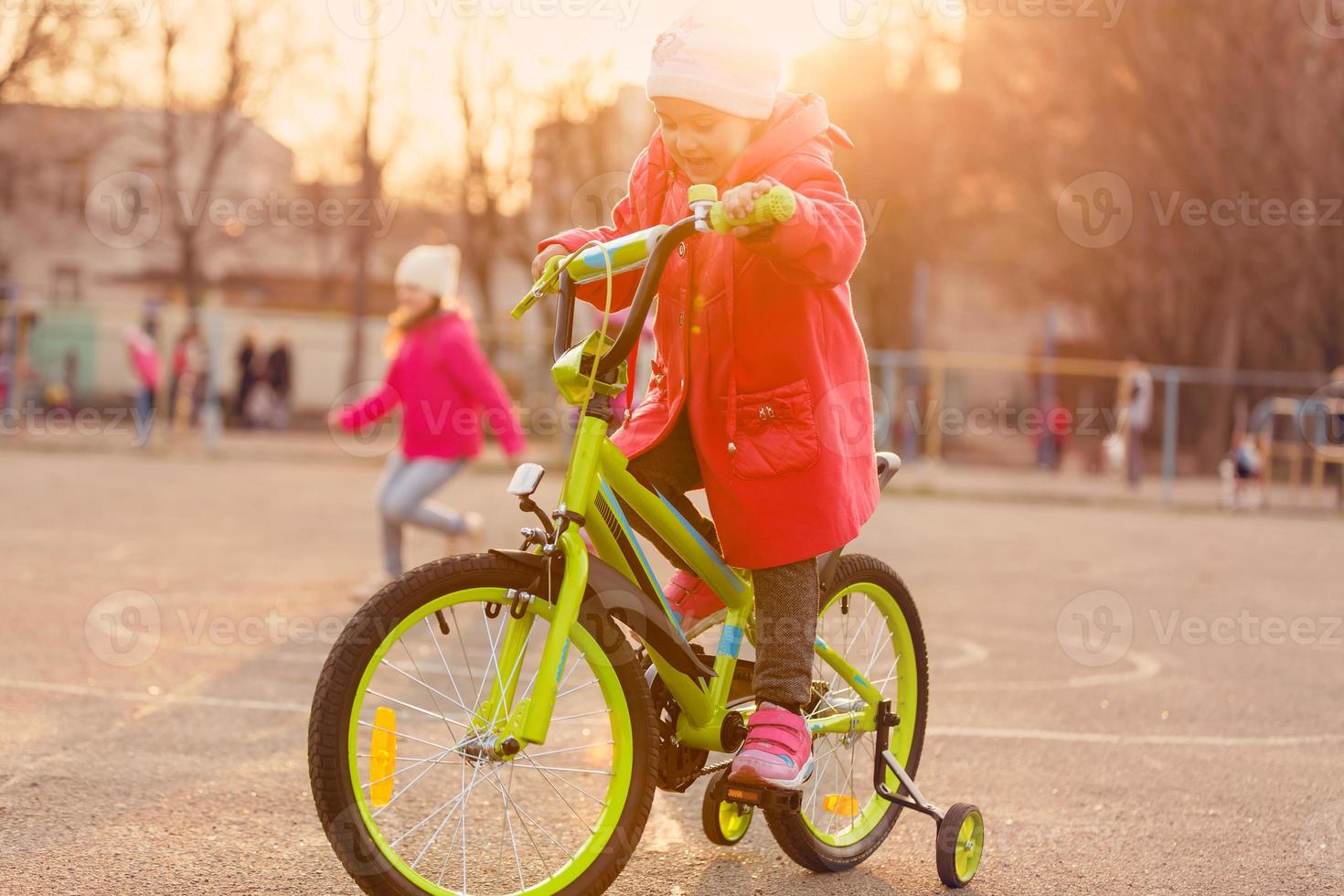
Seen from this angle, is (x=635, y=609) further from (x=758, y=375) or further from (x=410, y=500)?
(x=410, y=500)

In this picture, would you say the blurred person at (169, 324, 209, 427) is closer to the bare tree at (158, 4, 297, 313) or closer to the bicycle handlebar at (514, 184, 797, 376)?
the bare tree at (158, 4, 297, 313)

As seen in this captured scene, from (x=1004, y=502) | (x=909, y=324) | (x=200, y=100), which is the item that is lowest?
(x=1004, y=502)

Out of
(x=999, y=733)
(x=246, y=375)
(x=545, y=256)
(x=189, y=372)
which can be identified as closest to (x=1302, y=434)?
(x=189, y=372)

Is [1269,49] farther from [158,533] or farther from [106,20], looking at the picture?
[158,533]

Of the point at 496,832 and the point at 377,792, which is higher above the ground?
the point at 377,792

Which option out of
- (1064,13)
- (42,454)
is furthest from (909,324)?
(42,454)

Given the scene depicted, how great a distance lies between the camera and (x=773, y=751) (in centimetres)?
332

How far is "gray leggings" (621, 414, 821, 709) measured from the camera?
340cm

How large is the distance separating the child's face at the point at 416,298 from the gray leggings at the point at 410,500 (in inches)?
30.6

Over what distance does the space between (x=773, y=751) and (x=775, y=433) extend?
0.67m

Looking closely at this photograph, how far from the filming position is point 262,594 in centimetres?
827

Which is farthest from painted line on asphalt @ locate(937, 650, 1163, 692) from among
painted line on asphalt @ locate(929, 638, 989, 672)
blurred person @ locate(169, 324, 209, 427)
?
blurred person @ locate(169, 324, 209, 427)

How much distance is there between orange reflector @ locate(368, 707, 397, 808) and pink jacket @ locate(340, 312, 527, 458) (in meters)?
5.12

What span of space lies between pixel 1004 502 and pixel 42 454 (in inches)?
453
